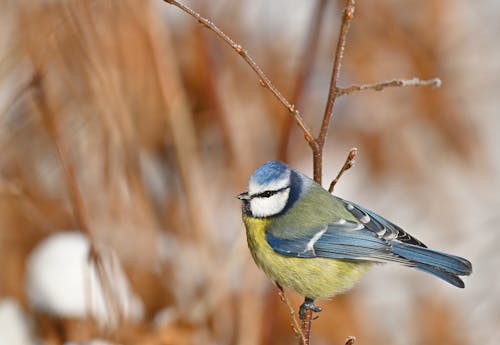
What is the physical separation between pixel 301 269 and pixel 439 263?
0.24 m

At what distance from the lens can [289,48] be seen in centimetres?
295

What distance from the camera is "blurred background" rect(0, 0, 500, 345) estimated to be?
1.97 meters

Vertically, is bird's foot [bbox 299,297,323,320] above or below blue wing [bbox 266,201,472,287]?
below

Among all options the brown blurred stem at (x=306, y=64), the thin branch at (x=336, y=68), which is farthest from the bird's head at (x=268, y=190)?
the brown blurred stem at (x=306, y=64)

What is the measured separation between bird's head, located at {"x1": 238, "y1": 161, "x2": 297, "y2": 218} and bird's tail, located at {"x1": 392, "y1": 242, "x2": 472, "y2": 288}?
0.19 metres

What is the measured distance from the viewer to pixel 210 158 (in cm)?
286

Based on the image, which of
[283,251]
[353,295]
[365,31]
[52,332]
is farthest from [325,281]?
[365,31]

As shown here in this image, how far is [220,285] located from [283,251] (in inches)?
48.6

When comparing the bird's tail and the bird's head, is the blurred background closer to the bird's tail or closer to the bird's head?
the bird's head

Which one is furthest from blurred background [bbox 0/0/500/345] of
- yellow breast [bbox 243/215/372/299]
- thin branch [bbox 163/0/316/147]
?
thin branch [bbox 163/0/316/147]

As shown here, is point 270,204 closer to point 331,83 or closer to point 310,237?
point 310,237

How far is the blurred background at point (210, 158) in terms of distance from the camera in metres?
1.97

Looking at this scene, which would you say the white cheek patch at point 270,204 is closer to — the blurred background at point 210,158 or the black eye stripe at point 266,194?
the black eye stripe at point 266,194

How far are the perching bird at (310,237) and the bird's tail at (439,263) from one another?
4 centimetres
